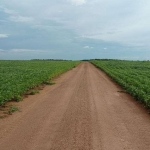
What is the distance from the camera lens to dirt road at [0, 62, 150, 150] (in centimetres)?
680

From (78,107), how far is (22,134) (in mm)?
4025

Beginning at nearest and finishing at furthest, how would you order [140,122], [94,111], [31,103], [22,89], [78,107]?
[140,122] < [94,111] < [78,107] < [31,103] < [22,89]

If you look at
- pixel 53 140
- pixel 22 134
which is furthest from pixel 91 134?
pixel 22 134

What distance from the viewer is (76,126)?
8.30 meters

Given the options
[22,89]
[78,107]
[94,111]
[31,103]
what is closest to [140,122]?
[94,111]

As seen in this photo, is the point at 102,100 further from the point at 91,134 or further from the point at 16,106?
the point at 91,134

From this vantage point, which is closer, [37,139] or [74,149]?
[74,149]

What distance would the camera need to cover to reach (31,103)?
1217cm

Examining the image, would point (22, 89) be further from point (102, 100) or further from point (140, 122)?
point (140, 122)

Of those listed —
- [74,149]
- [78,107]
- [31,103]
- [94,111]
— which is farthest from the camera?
[31,103]

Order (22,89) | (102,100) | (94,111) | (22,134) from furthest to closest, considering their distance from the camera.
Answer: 1. (22,89)
2. (102,100)
3. (94,111)
4. (22,134)

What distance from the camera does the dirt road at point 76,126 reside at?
6.80m

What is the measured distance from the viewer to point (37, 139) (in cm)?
711

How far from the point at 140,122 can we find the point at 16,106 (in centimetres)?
545
